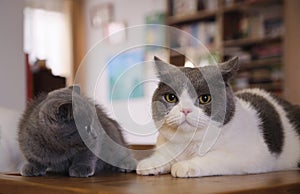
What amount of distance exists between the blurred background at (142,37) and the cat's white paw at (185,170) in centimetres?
15

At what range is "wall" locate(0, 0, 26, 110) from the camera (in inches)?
60.4

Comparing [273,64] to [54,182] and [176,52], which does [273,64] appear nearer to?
[176,52]

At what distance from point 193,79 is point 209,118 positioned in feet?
0.29

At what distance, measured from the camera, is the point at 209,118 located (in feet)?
3.05

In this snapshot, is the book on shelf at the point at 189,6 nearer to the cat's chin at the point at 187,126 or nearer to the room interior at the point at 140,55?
the room interior at the point at 140,55

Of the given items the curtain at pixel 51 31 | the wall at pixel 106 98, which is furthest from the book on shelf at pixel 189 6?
the wall at pixel 106 98

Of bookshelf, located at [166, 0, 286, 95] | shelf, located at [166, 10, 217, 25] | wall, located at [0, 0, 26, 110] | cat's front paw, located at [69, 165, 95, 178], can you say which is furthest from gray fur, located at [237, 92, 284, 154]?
shelf, located at [166, 10, 217, 25]

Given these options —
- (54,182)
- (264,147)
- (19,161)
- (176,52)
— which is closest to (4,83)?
(19,161)

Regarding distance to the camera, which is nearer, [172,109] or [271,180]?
[271,180]

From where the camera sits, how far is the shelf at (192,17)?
12.9 ft

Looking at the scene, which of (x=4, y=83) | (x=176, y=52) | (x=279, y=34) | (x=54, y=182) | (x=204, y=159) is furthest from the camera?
(x=279, y=34)

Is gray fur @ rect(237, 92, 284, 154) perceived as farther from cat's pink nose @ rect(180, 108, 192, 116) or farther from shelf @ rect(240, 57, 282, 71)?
shelf @ rect(240, 57, 282, 71)

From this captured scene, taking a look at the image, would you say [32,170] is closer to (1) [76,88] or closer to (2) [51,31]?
(1) [76,88]

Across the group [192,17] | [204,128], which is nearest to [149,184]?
Answer: [204,128]
